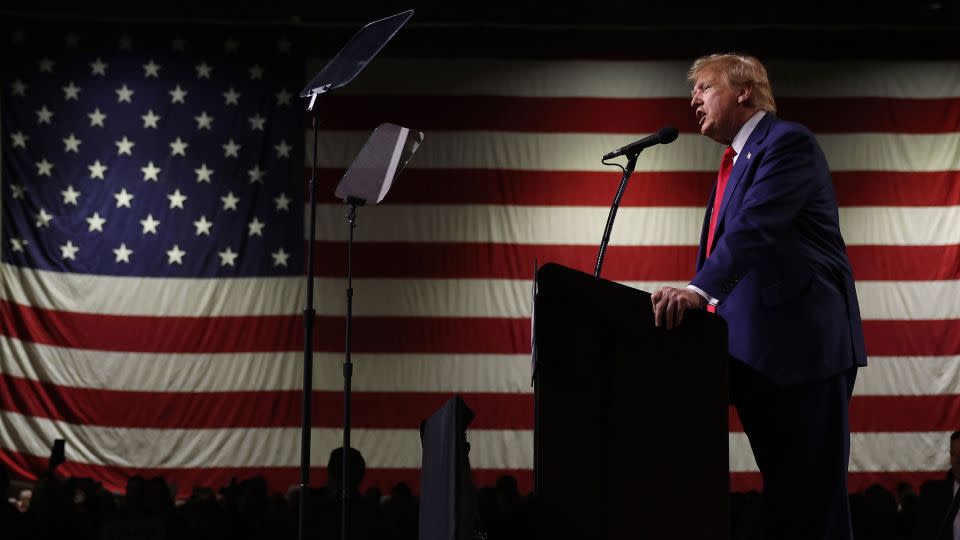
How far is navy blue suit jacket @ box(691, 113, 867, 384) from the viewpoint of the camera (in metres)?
2.04

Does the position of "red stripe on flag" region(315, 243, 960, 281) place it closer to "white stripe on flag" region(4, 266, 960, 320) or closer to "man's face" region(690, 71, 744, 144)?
"white stripe on flag" region(4, 266, 960, 320)

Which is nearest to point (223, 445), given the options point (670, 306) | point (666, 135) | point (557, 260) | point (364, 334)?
point (364, 334)

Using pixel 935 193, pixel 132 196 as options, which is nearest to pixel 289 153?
pixel 132 196

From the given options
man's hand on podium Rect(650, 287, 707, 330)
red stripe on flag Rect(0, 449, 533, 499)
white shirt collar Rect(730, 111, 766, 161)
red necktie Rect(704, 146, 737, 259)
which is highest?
white shirt collar Rect(730, 111, 766, 161)

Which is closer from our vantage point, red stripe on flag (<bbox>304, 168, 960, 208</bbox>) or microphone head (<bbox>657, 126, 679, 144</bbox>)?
microphone head (<bbox>657, 126, 679, 144</bbox>)

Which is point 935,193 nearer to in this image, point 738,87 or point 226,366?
point 226,366

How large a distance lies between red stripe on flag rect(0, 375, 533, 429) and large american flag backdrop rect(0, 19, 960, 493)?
2 centimetres

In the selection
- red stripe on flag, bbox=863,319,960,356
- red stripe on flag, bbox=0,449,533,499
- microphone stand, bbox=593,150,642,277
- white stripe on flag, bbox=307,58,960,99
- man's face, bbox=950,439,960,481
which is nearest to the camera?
microphone stand, bbox=593,150,642,277

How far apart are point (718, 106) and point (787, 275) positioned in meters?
0.52

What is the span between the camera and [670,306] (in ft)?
5.92

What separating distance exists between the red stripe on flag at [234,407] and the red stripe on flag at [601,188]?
4.91ft

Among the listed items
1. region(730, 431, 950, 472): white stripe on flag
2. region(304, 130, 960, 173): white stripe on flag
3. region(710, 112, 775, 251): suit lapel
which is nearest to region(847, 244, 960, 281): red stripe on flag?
region(304, 130, 960, 173): white stripe on flag

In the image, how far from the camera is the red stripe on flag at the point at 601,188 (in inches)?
305

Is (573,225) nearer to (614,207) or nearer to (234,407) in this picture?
(234,407)
